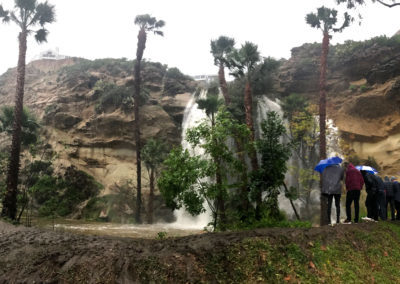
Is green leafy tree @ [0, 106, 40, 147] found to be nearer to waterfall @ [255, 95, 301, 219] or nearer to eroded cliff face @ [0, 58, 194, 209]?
eroded cliff face @ [0, 58, 194, 209]

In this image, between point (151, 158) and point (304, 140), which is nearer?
point (304, 140)

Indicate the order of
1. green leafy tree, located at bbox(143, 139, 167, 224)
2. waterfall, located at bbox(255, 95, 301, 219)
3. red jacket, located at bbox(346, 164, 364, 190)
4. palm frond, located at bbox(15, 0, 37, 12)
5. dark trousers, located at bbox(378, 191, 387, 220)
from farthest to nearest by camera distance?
green leafy tree, located at bbox(143, 139, 167, 224) → waterfall, located at bbox(255, 95, 301, 219) → palm frond, located at bbox(15, 0, 37, 12) → dark trousers, located at bbox(378, 191, 387, 220) → red jacket, located at bbox(346, 164, 364, 190)

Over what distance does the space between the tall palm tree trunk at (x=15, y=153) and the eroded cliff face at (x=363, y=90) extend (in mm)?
21802

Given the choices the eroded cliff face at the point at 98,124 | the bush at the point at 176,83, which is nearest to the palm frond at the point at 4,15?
the eroded cliff face at the point at 98,124

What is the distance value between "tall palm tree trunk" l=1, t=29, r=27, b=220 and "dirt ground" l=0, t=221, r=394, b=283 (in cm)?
798

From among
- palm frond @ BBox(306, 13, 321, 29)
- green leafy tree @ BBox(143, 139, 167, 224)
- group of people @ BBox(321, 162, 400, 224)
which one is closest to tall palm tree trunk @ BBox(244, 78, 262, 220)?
group of people @ BBox(321, 162, 400, 224)

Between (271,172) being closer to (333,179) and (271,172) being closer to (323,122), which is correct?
(333,179)

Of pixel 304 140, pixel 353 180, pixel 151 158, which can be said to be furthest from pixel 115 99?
pixel 353 180

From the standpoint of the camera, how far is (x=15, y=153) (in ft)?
41.7

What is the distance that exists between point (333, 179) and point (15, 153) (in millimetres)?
13118

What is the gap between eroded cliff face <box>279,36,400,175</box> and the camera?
20.8 m

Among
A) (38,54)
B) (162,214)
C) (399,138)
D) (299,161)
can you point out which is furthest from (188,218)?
(38,54)

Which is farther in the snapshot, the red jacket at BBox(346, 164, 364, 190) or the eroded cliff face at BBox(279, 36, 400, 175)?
the eroded cliff face at BBox(279, 36, 400, 175)

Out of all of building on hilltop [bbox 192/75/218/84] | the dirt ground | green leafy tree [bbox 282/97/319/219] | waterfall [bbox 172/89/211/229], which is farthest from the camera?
building on hilltop [bbox 192/75/218/84]
